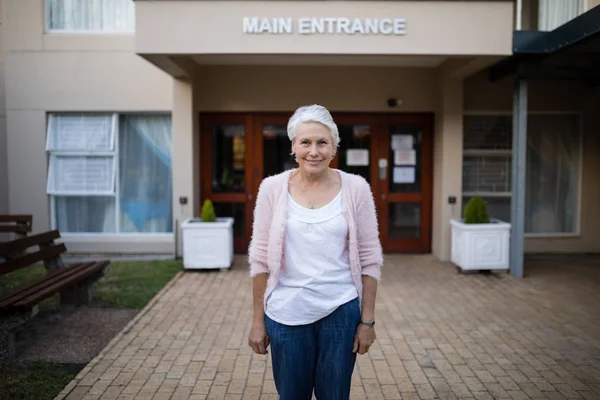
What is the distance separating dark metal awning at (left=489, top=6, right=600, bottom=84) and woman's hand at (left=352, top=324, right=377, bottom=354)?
5140 mm

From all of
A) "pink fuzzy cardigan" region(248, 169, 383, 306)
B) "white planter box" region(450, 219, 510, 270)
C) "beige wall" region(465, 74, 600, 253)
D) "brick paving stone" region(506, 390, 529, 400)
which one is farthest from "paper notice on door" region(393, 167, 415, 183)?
"pink fuzzy cardigan" region(248, 169, 383, 306)

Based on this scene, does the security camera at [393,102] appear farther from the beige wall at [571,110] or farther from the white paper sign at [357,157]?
the beige wall at [571,110]

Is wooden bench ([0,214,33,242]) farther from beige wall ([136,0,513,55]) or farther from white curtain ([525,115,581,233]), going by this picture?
white curtain ([525,115,581,233])

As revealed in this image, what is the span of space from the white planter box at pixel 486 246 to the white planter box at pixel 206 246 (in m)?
3.57

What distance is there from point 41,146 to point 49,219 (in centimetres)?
128

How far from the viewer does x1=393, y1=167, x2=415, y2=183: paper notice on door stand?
9.91 metres

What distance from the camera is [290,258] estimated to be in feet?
8.92

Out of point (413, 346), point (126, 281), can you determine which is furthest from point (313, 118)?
point (126, 281)

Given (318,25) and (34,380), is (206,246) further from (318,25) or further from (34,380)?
(34,380)

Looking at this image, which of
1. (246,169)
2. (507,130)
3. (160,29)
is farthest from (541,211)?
(160,29)

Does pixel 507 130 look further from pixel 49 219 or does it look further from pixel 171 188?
pixel 49 219

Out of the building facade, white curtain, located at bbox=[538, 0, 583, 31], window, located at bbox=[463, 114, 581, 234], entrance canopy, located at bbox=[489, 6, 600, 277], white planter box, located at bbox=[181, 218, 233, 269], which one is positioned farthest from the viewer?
window, located at bbox=[463, 114, 581, 234]

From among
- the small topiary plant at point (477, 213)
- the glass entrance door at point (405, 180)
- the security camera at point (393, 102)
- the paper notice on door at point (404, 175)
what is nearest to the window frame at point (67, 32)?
the security camera at point (393, 102)

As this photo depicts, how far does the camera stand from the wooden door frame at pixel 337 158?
9805 mm
